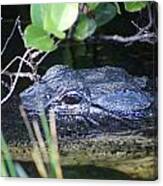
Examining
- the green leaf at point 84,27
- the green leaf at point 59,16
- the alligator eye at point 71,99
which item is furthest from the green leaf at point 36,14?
the alligator eye at point 71,99

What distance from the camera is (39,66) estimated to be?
1.61 m

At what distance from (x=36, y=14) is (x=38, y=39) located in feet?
0.27

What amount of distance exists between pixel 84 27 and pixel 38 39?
0.16 metres

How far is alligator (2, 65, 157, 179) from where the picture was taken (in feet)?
5.06

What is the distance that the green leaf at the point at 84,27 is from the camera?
61.8 inches

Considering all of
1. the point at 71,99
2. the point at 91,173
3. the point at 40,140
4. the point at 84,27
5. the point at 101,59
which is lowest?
the point at 91,173

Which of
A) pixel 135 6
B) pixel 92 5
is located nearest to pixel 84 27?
pixel 92 5

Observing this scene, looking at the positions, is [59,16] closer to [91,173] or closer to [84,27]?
[84,27]

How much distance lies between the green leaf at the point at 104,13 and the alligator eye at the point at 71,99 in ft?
0.82

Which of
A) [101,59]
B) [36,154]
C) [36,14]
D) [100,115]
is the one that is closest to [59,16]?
[36,14]

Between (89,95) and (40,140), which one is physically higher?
(89,95)

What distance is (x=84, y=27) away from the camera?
157 centimetres

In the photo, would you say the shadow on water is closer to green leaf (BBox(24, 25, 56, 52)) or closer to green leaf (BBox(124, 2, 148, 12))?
green leaf (BBox(24, 25, 56, 52))

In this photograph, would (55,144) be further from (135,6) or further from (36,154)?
(135,6)
